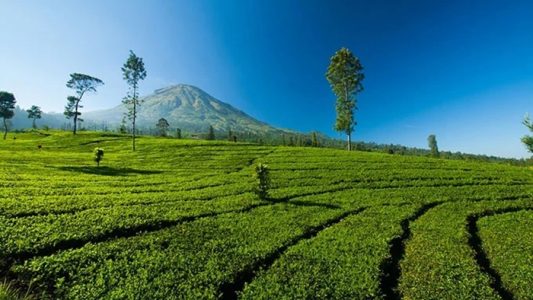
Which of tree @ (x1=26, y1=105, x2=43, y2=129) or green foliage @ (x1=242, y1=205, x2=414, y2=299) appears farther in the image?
tree @ (x1=26, y1=105, x2=43, y2=129)

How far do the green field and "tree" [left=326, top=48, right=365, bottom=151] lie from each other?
116 ft

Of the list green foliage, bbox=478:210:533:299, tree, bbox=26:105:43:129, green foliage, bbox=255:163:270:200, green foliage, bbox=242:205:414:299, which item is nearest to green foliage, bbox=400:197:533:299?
green foliage, bbox=478:210:533:299

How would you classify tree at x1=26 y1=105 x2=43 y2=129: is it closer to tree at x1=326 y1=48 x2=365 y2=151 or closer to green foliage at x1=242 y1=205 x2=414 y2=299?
tree at x1=326 y1=48 x2=365 y2=151

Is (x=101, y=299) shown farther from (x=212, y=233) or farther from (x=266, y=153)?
(x=266, y=153)

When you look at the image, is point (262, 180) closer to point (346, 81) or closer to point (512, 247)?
point (512, 247)

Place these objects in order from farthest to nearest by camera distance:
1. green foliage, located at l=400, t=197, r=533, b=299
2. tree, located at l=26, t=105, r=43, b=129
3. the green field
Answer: tree, located at l=26, t=105, r=43, b=129 → green foliage, located at l=400, t=197, r=533, b=299 → the green field

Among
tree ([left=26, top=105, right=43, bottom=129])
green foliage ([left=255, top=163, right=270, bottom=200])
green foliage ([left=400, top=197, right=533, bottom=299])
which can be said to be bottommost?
green foliage ([left=400, top=197, right=533, bottom=299])

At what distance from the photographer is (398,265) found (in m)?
14.1

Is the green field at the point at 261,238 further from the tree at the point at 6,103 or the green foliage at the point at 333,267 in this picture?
the tree at the point at 6,103

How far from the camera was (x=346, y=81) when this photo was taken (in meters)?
67.2

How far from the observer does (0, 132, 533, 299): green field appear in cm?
1168

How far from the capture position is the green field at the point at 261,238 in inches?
460

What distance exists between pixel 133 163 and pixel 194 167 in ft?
33.7

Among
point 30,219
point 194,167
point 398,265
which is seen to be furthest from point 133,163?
point 398,265
